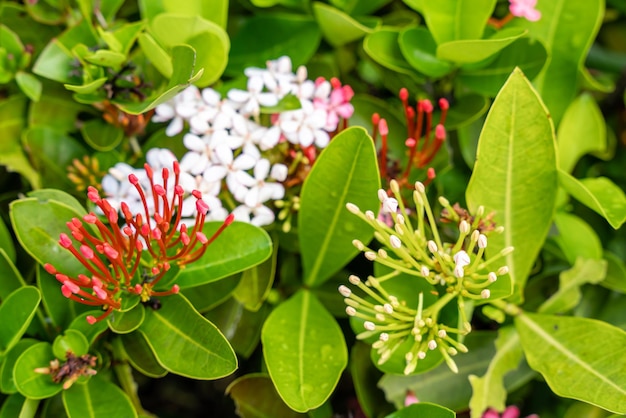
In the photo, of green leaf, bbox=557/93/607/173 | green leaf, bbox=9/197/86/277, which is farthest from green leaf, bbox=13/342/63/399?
green leaf, bbox=557/93/607/173

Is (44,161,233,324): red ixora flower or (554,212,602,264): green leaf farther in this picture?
(554,212,602,264): green leaf

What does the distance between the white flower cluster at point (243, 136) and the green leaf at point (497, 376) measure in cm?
39

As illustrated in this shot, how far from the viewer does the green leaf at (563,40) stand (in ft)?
3.87

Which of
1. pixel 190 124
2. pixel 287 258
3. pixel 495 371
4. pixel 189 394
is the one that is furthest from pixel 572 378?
pixel 189 394

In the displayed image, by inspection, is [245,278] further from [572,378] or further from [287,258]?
[572,378]

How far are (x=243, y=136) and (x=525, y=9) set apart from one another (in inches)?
19.1

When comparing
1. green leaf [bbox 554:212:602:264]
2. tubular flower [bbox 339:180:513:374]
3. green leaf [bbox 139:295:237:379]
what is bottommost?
green leaf [bbox 139:295:237:379]

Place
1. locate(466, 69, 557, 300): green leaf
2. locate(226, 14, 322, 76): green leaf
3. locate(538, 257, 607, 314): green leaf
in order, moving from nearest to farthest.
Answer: locate(466, 69, 557, 300): green leaf
locate(538, 257, 607, 314): green leaf
locate(226, 14, 322, 76): green leaf

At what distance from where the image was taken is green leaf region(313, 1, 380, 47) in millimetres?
1127

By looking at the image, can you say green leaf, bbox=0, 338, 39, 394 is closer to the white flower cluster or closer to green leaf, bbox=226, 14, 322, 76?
the white flower cluster

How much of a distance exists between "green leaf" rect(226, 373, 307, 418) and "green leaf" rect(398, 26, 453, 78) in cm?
54

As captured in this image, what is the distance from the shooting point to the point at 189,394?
1416 mm

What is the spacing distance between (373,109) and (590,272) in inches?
16.7

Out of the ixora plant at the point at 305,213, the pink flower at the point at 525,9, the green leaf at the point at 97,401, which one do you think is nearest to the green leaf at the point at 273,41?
the ixora plant at the point at 305,213
